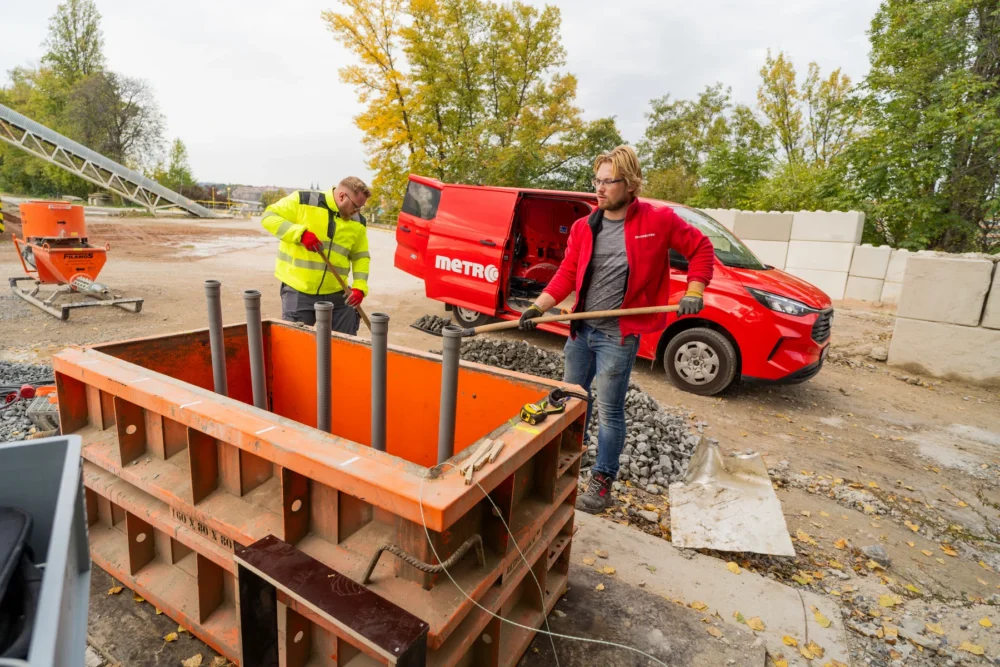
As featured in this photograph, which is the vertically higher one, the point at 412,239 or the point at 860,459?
the point at 412,239

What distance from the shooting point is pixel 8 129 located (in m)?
20.8

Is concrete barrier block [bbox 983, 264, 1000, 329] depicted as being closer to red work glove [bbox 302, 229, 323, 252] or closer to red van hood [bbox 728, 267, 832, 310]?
red van hood [bbox 728, 267, 832, 310]

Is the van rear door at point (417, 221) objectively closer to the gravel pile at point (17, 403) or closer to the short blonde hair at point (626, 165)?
the gravel pile at point (17, 403)

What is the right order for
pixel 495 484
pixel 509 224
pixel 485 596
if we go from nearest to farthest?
pixel 495 484 < pixel 485 596 < pixel 509 224

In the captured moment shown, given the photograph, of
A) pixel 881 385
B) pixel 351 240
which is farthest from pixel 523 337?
pixel 881 385

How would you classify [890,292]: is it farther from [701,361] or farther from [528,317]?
[528,317]

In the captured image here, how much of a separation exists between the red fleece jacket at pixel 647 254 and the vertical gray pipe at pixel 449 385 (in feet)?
4.71

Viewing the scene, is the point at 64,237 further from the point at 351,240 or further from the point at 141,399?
the point at 141,399

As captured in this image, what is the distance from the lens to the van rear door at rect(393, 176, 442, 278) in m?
7.84

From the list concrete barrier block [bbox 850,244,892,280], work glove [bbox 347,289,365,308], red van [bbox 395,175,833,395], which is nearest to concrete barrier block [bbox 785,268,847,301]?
concrete barrier block [bbox 850,244,892,280]

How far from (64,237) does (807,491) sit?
10033 mm

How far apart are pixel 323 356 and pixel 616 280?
5.81ft

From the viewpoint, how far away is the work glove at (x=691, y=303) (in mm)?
3215

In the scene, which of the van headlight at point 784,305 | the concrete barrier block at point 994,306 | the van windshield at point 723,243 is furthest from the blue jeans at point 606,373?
the concrete barrier block at point 994,306
